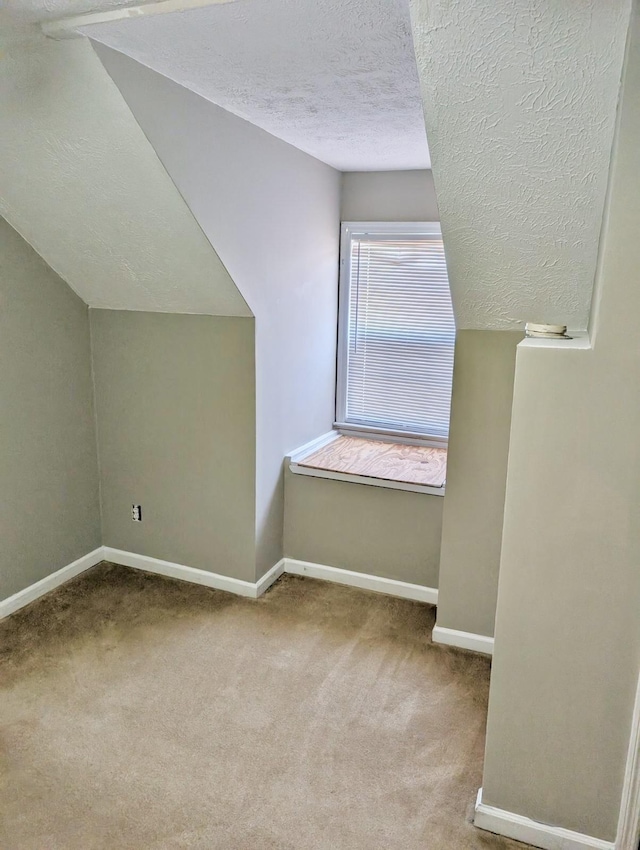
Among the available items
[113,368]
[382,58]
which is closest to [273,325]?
[113,368]

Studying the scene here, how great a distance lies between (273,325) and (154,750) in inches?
72.7

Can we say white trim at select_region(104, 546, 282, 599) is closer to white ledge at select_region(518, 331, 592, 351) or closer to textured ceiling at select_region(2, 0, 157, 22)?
white ledge at select_region(518, 331, 592, 351)

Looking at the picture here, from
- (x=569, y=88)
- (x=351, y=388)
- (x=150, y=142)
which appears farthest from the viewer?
(x=351, y=388)

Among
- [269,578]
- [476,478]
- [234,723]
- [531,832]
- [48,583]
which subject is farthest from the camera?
[269,578]

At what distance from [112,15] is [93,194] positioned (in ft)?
2.67

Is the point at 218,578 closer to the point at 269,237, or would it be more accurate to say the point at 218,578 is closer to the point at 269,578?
the point at 269,578

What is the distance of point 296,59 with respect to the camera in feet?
6.15

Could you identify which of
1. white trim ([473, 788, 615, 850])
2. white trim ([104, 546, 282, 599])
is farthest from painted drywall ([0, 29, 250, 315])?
white trim ([473, 788, 615, 850])

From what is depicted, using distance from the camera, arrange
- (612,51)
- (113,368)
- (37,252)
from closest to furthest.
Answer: (612,51) < (37,252) < (113,368)

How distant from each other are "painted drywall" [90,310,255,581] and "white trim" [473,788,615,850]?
1581 millimetres

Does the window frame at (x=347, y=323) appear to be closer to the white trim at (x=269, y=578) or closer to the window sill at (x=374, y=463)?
the window sill at (x=374, y=463)

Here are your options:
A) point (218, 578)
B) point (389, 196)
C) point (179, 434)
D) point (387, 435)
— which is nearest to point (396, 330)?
point (387, 435)

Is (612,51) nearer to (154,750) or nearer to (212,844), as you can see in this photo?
(212,844)

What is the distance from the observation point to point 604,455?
64.3 inches
